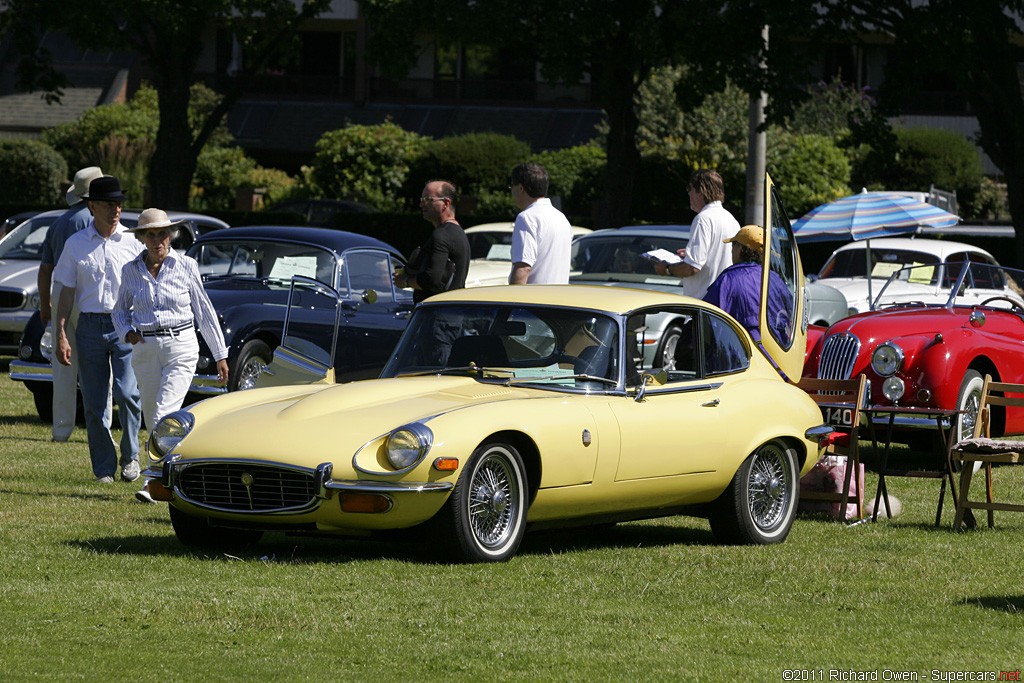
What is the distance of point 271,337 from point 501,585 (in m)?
7.53

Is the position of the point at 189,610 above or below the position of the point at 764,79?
below

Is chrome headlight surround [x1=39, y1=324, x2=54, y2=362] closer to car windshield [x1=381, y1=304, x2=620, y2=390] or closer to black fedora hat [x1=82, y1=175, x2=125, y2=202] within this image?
black fedora hat [x1=82, y1=175, x2=125, y2=202]

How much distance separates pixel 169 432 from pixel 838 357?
20.9ft

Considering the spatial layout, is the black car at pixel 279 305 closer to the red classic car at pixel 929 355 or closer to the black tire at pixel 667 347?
the black tire at pixel 667 347

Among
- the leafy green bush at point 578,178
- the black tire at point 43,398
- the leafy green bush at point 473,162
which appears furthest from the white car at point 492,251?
the leafy green bush at point 473,162

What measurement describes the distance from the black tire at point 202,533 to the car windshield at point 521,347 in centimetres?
121

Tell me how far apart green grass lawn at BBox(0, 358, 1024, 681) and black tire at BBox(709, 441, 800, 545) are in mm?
148

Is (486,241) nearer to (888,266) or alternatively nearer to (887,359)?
(888,266)

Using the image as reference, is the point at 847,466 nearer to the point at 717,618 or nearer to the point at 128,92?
the point at 717,618

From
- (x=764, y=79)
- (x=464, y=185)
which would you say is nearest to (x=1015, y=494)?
(x=764, y=79)

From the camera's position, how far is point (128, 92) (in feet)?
187

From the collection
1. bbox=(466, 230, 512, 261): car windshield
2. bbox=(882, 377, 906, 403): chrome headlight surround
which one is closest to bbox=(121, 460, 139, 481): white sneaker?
bbox=(882, 377, 906, 403): chrome headlight surround

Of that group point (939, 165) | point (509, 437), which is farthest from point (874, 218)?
point (939, 165)

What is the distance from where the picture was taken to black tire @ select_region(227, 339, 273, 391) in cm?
1436
